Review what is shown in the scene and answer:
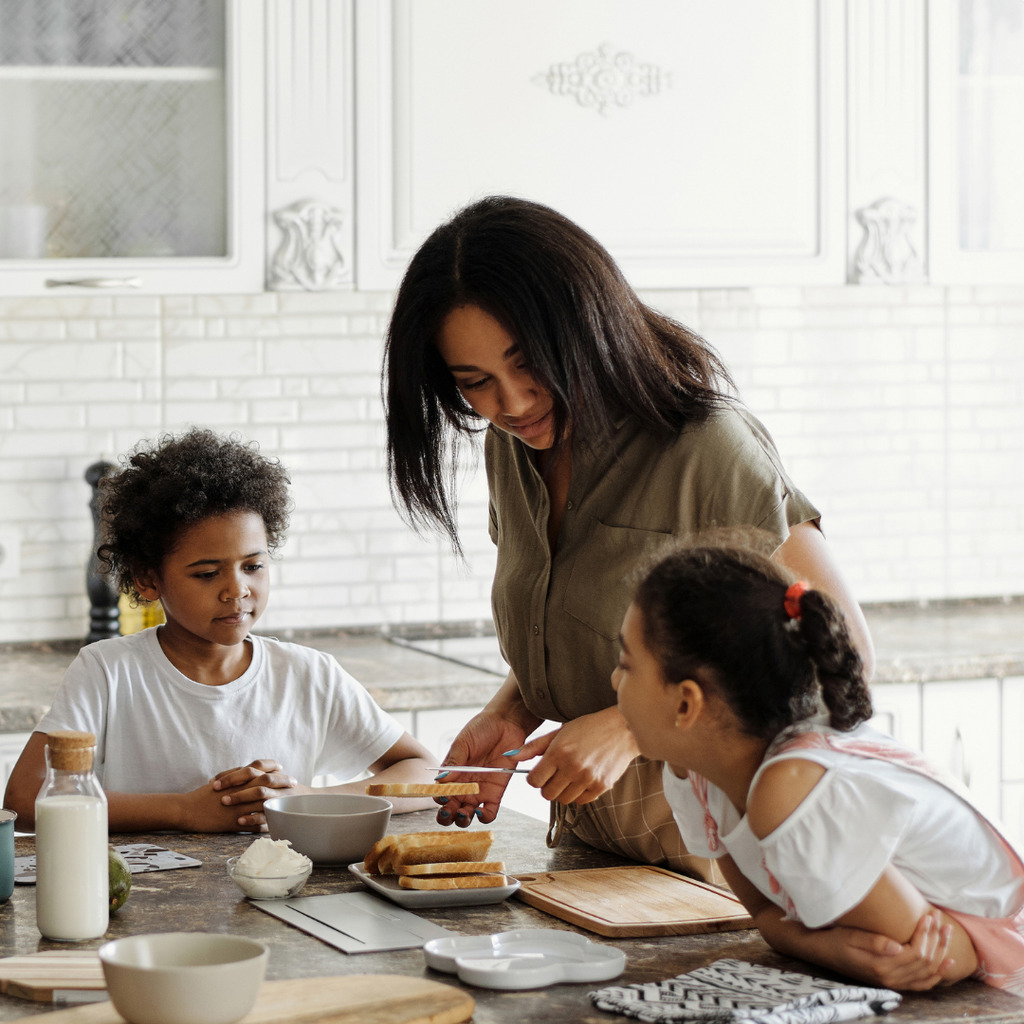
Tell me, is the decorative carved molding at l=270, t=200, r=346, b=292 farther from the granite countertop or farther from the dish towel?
the dish towel

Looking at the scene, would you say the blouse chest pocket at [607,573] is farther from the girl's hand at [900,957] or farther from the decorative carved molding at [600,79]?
the decorative carved molding at [600,79]

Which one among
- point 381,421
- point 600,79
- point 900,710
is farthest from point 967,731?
point 600,79

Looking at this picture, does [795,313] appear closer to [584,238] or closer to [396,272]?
[396,272]

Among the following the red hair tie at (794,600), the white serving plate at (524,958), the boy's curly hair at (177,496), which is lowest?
the white serving plate at (524,958)

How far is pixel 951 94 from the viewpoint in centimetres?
333

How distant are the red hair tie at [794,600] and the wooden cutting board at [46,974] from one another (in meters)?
0.64

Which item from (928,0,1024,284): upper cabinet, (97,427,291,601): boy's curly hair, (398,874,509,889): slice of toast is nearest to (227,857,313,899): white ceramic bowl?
(398,874,509,889): slice of toast

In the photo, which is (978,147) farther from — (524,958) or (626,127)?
(524,958)

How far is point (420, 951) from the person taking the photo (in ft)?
4.27

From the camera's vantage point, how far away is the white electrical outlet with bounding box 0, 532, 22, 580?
3180 millimetres

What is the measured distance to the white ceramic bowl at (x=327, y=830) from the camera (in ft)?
5.26

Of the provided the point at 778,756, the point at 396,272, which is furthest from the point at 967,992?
the point at 396,272

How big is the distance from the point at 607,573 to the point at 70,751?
0.69m

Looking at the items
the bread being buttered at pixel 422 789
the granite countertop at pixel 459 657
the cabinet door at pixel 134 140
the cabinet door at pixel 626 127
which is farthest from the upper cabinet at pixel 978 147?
the bread being buttered at pixel 422 789
